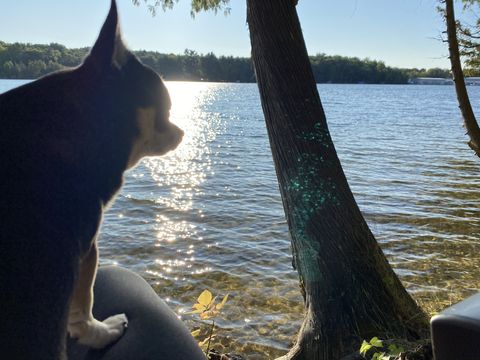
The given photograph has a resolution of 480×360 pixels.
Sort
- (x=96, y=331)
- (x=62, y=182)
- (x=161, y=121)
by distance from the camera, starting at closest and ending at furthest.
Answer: (x=62, y=182) → (x=96, y=331) → (x=161, y=121)

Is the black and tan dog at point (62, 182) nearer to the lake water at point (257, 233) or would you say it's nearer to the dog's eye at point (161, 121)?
the dog's eye at point (161, 121)

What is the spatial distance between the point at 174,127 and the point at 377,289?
3227 millimetres

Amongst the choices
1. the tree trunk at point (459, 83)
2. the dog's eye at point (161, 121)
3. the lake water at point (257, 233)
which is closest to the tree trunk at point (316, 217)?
the lake water at point (257, 233)

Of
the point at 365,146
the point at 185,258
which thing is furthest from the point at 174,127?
the point at 365,146

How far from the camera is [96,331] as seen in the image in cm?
237

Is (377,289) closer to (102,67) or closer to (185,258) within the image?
(102,67)

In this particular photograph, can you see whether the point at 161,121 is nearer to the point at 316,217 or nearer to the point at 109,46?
the point at 109,46

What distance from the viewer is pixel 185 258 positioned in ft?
33.1

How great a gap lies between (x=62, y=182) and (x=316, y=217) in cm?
358

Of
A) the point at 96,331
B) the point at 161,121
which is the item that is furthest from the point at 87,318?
the point at 161,121

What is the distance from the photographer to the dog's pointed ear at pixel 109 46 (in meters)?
2.20

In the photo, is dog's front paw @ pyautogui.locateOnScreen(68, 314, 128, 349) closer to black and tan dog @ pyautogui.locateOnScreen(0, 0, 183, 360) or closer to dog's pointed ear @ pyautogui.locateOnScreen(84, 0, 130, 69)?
black and tan dog @ pyautogui.locateOnScreen(0, 0, 183, 360)

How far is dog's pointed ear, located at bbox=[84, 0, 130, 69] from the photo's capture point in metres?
2.20

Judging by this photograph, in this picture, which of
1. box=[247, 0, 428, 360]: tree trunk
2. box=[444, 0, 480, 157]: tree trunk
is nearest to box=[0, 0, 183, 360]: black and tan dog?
box=[247, 0, 428, 360]: tree trunk
